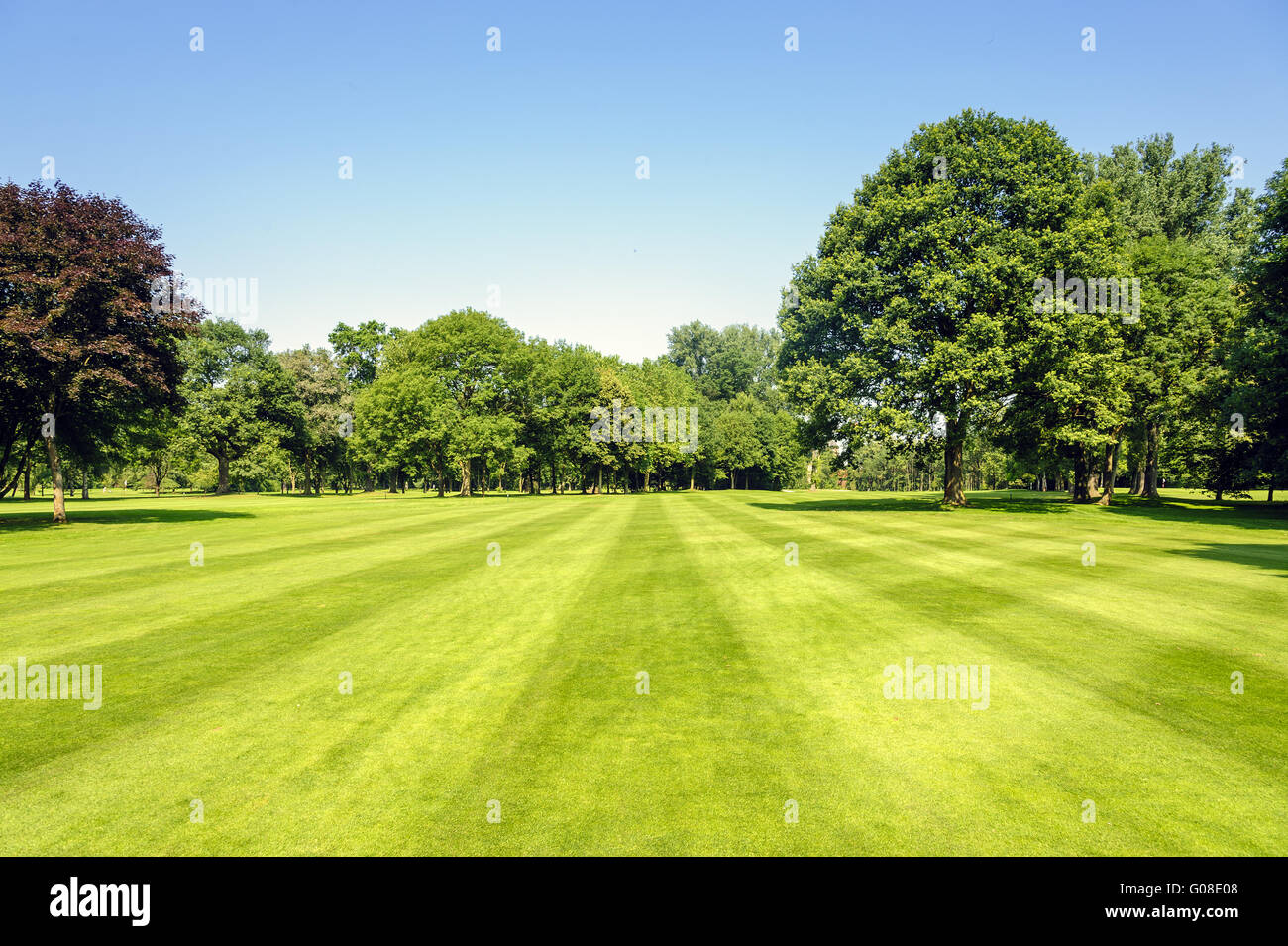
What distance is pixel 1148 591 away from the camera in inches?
571

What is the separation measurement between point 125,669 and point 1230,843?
14.1 meters

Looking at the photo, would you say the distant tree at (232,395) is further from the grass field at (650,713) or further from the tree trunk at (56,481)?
the grass field at (650,713)

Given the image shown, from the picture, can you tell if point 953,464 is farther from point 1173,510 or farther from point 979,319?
point 1173,510

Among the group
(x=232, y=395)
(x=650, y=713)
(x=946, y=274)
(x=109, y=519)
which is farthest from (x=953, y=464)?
(x=232, y=395)

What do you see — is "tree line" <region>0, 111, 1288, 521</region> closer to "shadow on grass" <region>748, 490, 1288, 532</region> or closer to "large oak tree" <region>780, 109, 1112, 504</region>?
"large oak tree" <region>780, 109, 1112, 504</region>

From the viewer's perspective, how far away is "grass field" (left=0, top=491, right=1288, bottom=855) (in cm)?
544

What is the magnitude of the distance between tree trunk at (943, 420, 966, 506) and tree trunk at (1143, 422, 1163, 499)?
18614 millimetres

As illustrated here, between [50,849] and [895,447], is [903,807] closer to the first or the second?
[50,849]

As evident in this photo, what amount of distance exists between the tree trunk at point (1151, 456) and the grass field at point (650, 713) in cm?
4395

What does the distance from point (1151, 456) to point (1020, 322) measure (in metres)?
28.9

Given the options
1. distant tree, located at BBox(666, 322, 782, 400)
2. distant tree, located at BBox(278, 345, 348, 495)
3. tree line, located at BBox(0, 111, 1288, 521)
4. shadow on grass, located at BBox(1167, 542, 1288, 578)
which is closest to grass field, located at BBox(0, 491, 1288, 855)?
shadow on grass, located at BBox(1167, 542, 1288, 578)

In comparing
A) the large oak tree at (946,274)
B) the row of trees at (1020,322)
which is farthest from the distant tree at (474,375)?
the large oak tree at (946,274)

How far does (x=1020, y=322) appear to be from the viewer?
3984 cm
